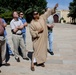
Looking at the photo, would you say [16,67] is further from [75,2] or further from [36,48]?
[75,2]

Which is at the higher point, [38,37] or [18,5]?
[18,5]

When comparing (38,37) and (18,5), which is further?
(18,5)

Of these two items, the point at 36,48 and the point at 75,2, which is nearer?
the point at 36,48

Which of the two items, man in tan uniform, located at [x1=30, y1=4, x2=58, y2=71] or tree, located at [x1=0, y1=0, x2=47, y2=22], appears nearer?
man in tan uniform, located at [x1=30, y1=4, x2=58, y2=71]

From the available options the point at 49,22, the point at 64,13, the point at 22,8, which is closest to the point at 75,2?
the point at 22,8

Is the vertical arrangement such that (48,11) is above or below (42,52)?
above

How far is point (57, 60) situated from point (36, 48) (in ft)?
5.27

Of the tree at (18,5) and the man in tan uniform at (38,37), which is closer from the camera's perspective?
the man in tan uniform at (38,37)

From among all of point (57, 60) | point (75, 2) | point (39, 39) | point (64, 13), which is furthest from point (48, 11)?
point (64, 13)

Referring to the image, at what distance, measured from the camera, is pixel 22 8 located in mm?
52438

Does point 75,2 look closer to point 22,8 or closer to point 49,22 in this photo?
point 22,8

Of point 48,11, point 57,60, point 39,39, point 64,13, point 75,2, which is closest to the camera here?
point 39,39

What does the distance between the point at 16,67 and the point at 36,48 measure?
0.92 metres

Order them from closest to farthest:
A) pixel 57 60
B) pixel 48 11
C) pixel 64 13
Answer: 1. pixel 48 11
2. pixel 57 60
3. pixel 64 13
